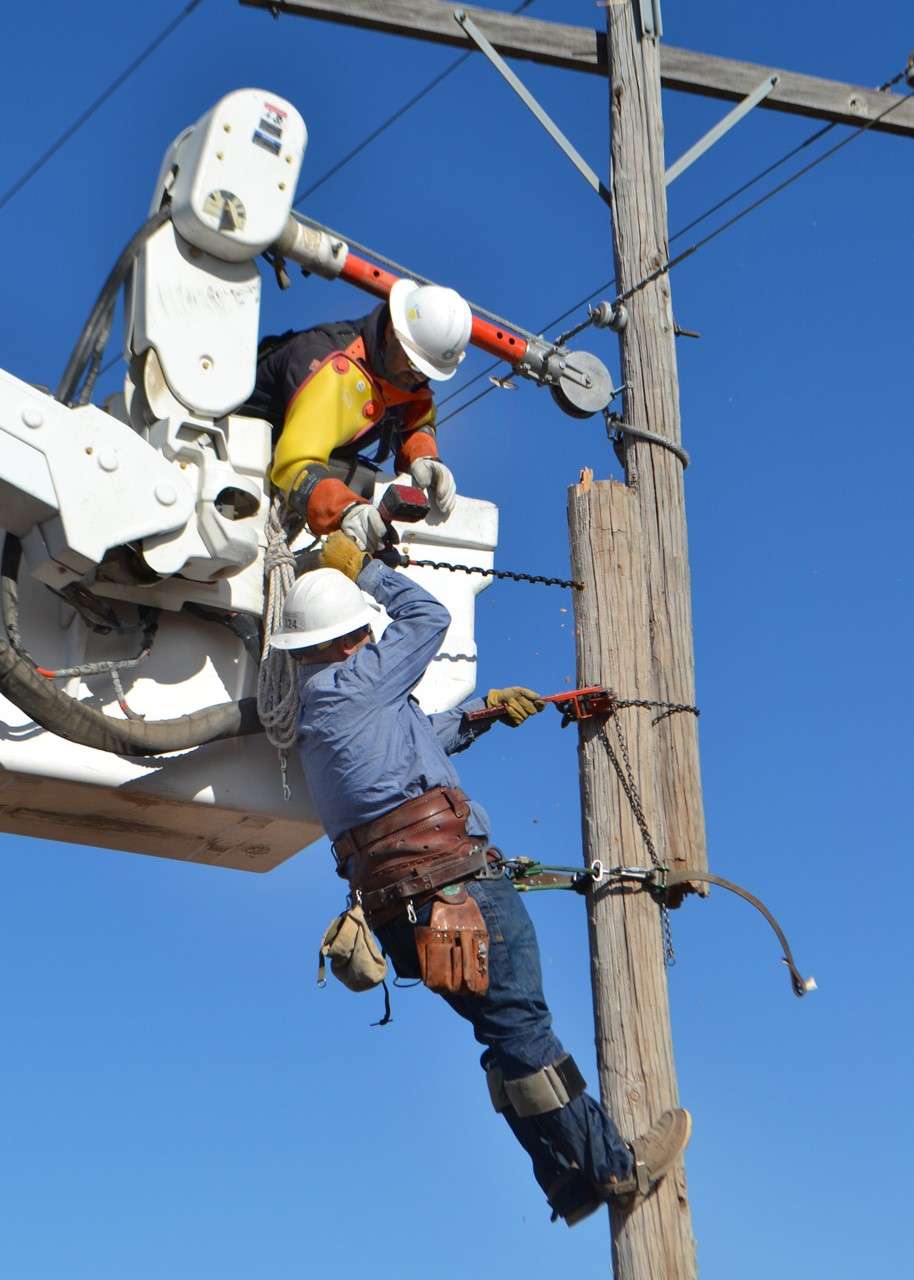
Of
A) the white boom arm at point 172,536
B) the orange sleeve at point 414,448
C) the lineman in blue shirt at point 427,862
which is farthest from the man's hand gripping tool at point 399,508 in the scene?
the orange sleeve at point 414,448

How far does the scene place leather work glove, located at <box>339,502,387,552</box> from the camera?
7.01m

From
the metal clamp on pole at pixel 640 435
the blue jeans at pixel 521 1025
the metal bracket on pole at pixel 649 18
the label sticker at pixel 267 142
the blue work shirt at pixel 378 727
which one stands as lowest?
the blue jeans at pixel 521 1025

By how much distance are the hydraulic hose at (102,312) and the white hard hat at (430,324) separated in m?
0.90

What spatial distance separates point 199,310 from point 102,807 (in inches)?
68.0

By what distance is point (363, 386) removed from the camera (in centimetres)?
754

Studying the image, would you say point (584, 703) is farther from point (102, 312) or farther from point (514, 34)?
point (514, 34)

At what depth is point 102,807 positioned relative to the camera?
23.2 feet

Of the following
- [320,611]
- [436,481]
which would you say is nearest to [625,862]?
[320,611]

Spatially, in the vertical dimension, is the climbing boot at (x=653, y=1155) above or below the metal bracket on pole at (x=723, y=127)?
below

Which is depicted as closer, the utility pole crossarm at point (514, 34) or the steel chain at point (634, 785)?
the steel chain at point (634, 785)

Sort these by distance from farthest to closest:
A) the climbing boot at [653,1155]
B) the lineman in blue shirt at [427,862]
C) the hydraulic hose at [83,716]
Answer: the hydraulic hose at [83,716], the lineman in blue shirt at [427,862], the climbing boot at [653,1155]

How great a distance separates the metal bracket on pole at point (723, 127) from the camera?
7918 mm

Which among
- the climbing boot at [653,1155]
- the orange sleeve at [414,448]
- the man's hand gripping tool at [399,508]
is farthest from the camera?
the orange sleeve at [414,448]

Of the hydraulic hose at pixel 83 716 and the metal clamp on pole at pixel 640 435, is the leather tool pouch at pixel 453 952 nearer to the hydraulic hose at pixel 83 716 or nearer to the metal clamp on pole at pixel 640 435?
the hydraulic hose at pixel 83 716
